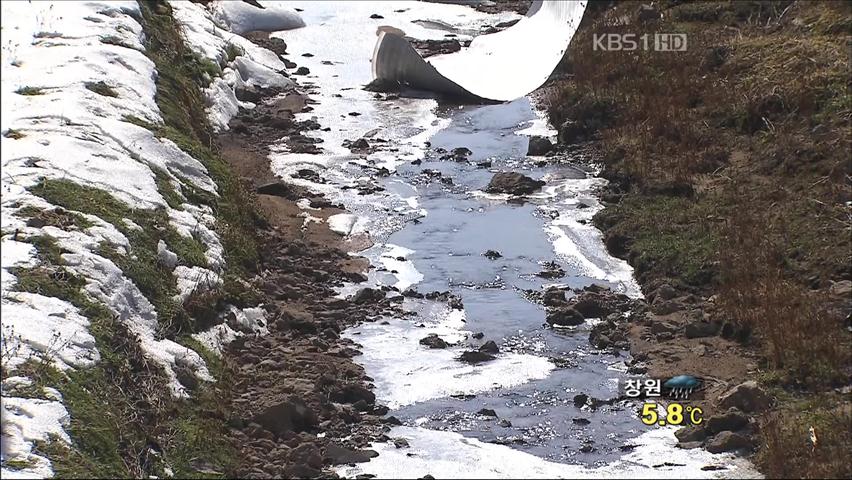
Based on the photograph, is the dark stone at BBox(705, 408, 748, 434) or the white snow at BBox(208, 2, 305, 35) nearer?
the dark stone at BBox(705, 408, 748, 434)

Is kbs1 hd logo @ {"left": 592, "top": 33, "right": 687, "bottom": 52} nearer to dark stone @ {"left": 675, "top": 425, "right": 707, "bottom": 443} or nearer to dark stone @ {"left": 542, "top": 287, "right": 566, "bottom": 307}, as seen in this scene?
dark stone @ {"left": 542, "top": 287, "right": 566, "bottom": 307}

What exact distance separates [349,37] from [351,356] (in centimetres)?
1569

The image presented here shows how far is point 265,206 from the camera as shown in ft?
44.1

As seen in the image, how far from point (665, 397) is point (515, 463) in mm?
1567

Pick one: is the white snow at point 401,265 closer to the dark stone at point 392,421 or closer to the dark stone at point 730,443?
the dark stone at point 392,421

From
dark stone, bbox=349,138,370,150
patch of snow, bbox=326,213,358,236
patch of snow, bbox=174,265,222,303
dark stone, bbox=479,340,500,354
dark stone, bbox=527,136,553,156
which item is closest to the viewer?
patch of snow, bbox=174,265,222,303

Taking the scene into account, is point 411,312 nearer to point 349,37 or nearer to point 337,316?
point 337,316

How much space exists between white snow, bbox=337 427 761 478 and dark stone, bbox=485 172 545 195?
6.64 metres

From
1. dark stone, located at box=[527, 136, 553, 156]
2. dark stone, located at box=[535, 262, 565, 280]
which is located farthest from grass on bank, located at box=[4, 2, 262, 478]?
dark stone, located at box=[527, 136, 553, 156]

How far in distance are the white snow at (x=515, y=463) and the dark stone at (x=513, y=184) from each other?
664 cm

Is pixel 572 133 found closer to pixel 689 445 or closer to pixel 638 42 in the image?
pixel 638 42

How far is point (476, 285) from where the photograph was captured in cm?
1149

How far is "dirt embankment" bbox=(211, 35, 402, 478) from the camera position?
7.71 meters

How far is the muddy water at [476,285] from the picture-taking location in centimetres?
791
